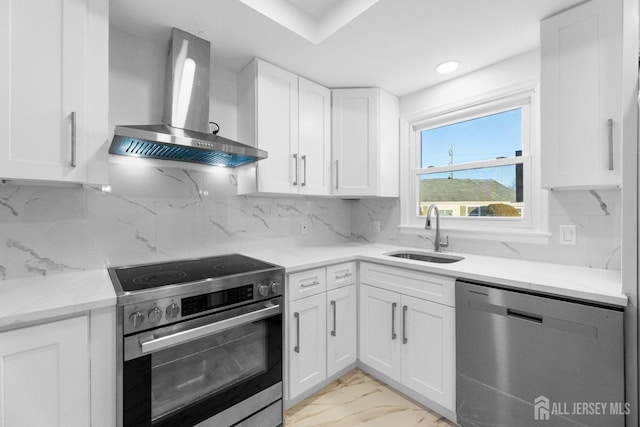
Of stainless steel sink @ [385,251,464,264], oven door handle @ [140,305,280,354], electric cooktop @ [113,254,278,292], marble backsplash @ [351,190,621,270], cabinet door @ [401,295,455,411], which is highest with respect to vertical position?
marble backsplash @ [351,190,621,270]

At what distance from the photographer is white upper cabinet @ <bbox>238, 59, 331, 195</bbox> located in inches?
77.3

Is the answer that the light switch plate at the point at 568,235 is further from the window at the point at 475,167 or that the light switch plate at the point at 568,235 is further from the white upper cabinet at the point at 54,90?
the white upper cabinet at the point at 54,90

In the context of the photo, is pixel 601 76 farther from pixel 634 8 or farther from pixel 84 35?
pixel 84 35

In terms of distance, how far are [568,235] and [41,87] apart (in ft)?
9.32

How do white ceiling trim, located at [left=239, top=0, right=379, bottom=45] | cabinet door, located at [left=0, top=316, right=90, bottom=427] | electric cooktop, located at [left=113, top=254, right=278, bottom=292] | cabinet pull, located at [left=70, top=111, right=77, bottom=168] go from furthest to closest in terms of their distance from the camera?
white ceiling trim, located at [left=239, top=0, right=379, bottom=45], electric cooktop, located at [left=113, top=254, right=278, bottom=292], cabinet pull, located at [left=70, top=111, right=77, bottom=168], cabinet door, located at [left=0, top=316, right=90, bottom=427]

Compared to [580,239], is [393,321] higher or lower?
lower

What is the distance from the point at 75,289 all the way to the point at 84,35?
3.71 ft

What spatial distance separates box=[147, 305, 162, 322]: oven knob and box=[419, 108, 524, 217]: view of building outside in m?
2.19

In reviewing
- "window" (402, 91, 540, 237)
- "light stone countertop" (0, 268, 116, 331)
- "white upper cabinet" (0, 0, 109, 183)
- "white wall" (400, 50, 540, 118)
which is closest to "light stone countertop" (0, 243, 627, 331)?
"light stone countertop" (0, 268, 116, 331)

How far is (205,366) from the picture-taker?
1.37 meters

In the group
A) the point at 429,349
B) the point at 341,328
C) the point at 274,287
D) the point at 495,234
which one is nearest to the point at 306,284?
the point at 274,287

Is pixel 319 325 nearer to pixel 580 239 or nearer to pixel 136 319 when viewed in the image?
pixel 136 319

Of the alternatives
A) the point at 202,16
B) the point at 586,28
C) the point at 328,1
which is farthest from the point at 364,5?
the point at 586,28

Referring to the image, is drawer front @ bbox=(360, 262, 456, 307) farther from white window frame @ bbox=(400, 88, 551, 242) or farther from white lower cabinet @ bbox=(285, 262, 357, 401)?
white window frame @ bbox=(400, 88, 551, 242)
